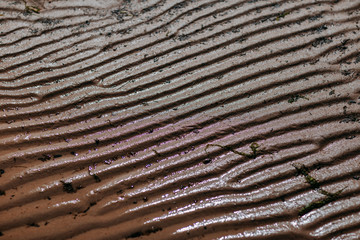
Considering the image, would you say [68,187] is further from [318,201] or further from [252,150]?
[318,201]

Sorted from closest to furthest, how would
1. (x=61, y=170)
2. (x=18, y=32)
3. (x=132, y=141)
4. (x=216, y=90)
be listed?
(x=61, y=170) < (x=132, y=141) < (x=216, y=90) < (x=18, y=32)

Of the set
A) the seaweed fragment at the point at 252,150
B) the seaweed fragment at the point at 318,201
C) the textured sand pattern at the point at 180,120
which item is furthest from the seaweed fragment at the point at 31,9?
the seaweed fragment at the point at 318,201

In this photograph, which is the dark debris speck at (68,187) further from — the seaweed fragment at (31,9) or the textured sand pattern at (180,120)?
the seaweed fragment at (31,9)

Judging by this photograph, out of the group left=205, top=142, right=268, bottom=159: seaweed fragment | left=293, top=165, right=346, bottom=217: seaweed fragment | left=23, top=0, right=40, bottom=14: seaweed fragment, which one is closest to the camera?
left=293, top=165, right=346, bottom=217: seaweed fragment

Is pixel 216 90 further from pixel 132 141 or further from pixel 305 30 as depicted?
pixel 305 30

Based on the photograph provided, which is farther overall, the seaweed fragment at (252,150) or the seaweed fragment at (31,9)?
the seaweed fragment at (31,9)

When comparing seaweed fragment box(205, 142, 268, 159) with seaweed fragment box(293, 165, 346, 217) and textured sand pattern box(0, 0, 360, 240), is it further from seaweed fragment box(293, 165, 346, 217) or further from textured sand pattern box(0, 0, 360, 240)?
seaweed fragment box(293, 165, 346, 217)

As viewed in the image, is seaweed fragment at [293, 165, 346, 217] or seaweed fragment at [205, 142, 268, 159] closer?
seaweed fragment at [293, 165, 346, 217]

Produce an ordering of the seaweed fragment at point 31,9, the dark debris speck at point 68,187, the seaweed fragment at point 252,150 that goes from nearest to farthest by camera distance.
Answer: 1. the dark debris speck at point 68,187
2. the seaweed fragment at point 252,150
3. the seaweed fragment at point 31,9

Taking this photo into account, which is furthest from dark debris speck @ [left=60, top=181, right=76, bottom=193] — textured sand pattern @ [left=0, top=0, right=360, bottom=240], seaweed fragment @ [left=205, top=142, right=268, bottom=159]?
seaweed fragment @ [left=205, top=142, right=268, bottom=159]

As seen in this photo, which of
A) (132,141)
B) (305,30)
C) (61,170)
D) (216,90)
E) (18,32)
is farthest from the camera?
(18,32)

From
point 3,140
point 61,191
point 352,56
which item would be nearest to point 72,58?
point 3,140
